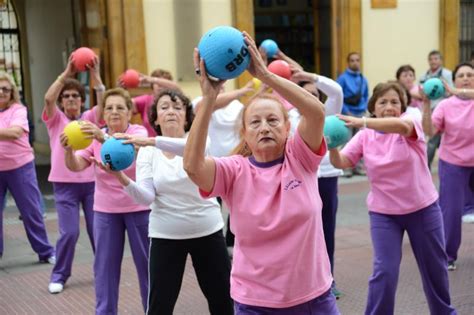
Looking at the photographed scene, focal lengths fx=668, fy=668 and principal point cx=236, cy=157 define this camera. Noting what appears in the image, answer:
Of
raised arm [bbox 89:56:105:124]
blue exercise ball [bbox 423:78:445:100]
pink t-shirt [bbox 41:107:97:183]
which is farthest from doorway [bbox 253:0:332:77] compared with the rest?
blue exercise ball [bbox 423:78:445:100]

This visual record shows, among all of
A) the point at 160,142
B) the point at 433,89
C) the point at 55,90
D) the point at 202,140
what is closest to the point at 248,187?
the point at 202,140

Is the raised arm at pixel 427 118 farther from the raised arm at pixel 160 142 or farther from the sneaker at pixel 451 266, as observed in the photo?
the raised arm at pixel 160 142

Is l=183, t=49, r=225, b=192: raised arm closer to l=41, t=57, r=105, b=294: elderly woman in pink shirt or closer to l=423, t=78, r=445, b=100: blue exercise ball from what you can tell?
l=423, t=78, r=445, b=100: blue exercise ball

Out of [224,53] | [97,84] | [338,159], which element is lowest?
[338,159]

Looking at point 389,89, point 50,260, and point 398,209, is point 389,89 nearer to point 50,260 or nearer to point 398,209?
point 398,209

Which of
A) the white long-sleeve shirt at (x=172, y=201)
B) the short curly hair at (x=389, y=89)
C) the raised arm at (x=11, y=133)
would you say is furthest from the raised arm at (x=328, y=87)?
the raised arm at (x=11, y=133)

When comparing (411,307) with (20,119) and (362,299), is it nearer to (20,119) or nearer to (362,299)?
(362,299)

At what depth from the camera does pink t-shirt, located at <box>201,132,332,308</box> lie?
2.96 meters

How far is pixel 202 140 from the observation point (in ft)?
9.52

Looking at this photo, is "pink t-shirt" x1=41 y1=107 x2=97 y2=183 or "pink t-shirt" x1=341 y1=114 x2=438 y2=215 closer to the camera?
"pink t-shirt" x1=341 y1=114 x2=438 y2=215

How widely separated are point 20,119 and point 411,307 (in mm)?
4048

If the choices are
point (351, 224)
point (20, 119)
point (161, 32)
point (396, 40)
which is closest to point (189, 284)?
point (20, 119)

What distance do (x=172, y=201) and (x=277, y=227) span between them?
130 centimetres

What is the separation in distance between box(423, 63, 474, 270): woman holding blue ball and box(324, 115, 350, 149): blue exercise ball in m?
1.91
